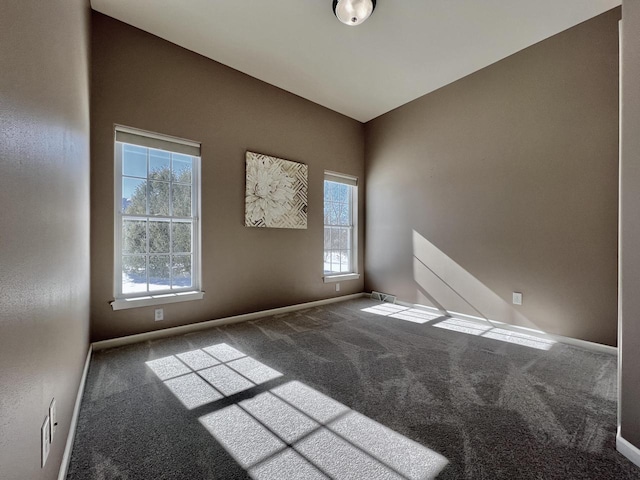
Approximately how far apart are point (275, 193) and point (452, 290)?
272cm

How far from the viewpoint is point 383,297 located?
185 inches

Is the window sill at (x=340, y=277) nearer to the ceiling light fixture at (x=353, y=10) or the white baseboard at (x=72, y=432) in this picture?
the white baseboard at (x=72, y=432)

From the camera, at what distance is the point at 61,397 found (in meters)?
1.28

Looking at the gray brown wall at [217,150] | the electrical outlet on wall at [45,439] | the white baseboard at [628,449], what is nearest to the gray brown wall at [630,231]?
the white baseboard at [628,449]

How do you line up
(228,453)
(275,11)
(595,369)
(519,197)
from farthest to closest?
(519,197) → (275,11) → (595,369) → (228,453)

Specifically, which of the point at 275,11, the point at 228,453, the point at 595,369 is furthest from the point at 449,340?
the point at 275,11

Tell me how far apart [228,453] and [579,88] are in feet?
13.8

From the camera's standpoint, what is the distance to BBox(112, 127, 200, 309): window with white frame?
9.34 ft

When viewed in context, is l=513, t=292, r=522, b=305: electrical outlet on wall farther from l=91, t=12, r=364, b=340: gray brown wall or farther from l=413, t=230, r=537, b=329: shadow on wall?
l=91, t=12, r=364, b=340: gray brown wall

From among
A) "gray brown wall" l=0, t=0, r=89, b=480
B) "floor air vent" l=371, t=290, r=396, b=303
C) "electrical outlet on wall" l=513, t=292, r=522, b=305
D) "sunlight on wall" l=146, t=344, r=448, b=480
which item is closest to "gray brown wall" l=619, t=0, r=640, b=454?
"sunlight on wall" l=146, t=344, r=448, b=480

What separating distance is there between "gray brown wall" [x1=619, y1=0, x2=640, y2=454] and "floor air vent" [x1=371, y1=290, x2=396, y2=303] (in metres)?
3.16

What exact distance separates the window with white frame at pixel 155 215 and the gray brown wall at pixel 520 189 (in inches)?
118

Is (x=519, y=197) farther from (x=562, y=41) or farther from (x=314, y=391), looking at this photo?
(x=314, y=391)

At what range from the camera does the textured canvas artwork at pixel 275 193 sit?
3.66 meters
